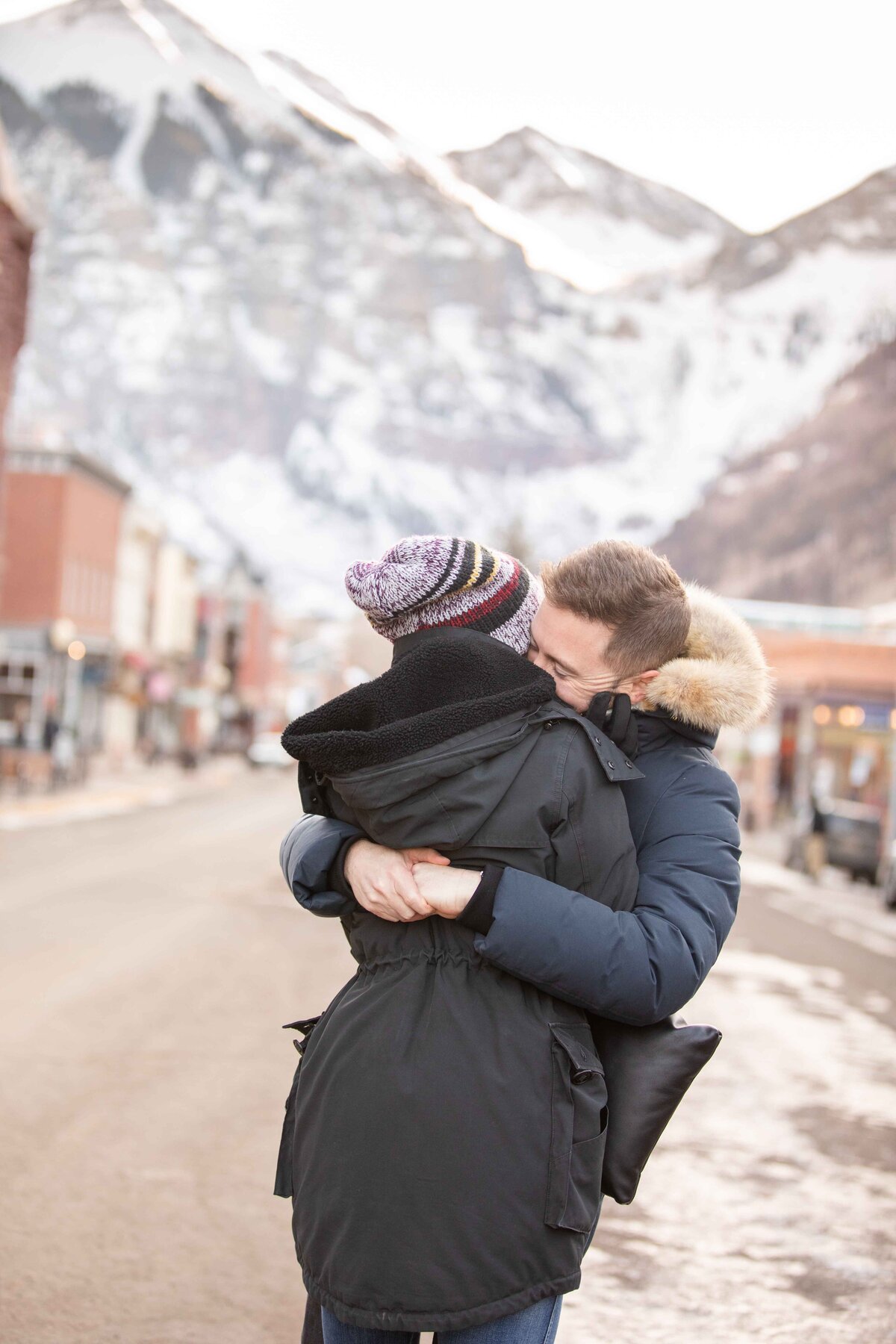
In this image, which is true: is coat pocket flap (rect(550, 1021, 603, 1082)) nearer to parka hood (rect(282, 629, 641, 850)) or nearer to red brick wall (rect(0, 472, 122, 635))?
parka hood (rect(282, 629, 641, 850))

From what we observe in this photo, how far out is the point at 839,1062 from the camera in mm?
8078

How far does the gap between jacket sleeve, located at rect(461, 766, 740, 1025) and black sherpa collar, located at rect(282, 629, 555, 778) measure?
236 millimetres

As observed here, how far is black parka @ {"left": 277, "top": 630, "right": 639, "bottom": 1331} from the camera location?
193cm

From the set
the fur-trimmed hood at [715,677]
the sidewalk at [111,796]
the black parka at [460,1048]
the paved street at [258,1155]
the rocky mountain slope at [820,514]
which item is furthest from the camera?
the rocky mountain slope at [820,514]

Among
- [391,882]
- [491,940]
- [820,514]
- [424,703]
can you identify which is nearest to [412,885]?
[391,882]

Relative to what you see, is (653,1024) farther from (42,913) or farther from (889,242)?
(889,242)

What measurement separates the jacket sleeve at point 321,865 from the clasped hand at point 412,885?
0.45 ft

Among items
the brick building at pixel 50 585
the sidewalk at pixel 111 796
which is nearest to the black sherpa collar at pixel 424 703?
the sidewalk at pixel 111 796

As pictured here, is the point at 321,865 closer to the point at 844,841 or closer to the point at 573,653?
the point at 573,653

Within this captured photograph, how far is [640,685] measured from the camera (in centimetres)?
224

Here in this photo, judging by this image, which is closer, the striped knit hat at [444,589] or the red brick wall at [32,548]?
the striped knit hat at [444,589]

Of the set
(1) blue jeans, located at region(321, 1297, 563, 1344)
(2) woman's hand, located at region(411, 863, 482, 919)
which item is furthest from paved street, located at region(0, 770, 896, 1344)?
(2) woman's hand, located at region(411, 863, 482, 919)

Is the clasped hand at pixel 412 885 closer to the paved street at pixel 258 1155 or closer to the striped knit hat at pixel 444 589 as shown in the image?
the striped knit hat at pixel 444 589

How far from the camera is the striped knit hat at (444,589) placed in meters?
2.06
